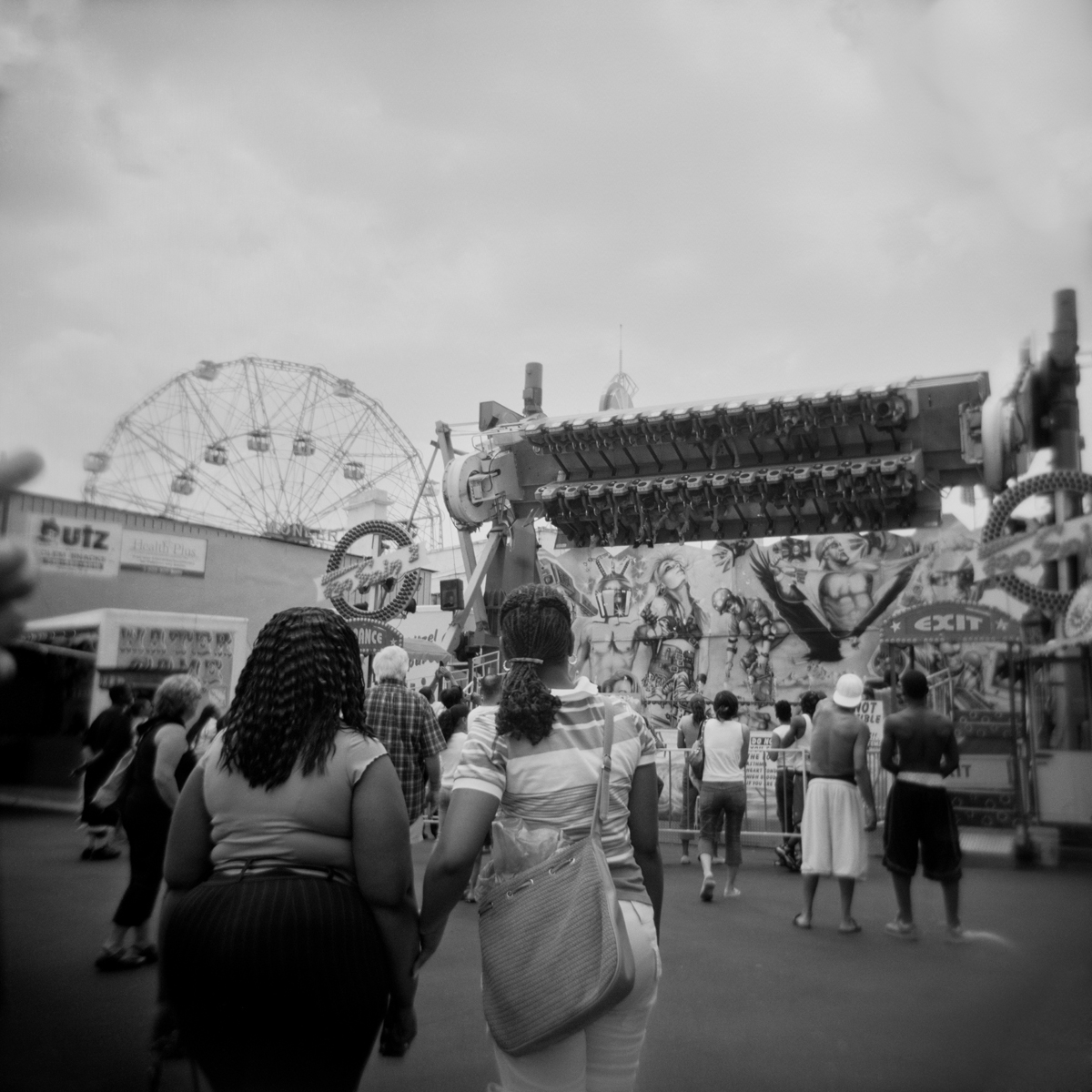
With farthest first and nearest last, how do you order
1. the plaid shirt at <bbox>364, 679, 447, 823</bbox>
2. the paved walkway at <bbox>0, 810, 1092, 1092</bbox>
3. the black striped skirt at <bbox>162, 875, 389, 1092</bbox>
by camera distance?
the plaid shirt at <bbox>364, 679, 447, 823</bbox> < the paved walkway at <bbox>0, 810, 1092, 1092</bbox> < the black striped skirt at <bbox>162, 875, 389, 1092</bbox>

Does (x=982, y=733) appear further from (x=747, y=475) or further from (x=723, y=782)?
(x=747, y=475)

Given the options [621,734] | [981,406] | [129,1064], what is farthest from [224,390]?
[981,406]

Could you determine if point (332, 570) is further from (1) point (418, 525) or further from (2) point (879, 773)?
(2) point (879, 773)

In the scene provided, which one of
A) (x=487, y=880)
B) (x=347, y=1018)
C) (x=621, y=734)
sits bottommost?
(x=347, y=1018)

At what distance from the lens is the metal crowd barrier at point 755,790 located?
10.7m

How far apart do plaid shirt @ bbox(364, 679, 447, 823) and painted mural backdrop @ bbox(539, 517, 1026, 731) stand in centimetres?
727

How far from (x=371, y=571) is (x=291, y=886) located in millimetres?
9088

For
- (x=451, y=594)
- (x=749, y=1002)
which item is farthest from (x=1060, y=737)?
(x=451, y=594)

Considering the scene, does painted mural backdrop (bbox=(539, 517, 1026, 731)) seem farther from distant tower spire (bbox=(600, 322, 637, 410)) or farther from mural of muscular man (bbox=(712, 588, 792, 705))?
distant tower spire (bbox=(600, 322, 637, 410))

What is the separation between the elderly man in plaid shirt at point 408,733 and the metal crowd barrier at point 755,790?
16.8ft

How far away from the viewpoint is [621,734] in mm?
2504

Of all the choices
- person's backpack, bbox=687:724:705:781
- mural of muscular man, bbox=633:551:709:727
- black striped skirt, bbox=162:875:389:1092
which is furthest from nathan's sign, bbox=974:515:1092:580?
mural of muscular man, bbox=633:551:709:727

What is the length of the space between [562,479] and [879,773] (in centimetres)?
545

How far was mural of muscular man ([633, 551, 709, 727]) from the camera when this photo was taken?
15492 mm
